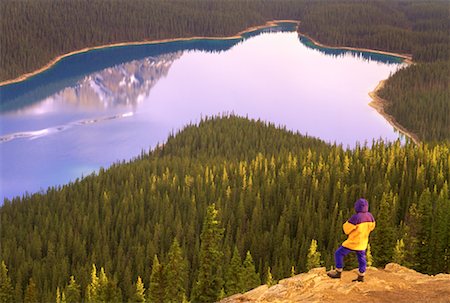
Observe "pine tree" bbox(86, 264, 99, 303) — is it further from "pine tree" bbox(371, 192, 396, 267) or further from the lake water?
the lake water

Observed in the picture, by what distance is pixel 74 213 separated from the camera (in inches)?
3506

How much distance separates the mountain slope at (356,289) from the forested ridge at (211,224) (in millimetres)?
28926

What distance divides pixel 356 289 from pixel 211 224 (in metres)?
38.7

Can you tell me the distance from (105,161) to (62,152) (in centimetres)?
1197

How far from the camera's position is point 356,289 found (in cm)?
2814

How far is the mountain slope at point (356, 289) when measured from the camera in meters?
27.3

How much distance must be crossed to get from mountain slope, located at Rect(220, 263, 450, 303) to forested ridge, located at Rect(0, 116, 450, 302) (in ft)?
94.9

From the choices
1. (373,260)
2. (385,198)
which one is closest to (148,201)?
(385,198)

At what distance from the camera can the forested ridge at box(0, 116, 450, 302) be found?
63000 mm

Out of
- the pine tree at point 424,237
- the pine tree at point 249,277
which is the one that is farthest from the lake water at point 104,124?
the pine tree at point 424,237

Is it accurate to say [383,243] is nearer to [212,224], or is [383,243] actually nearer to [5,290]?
[212,224]

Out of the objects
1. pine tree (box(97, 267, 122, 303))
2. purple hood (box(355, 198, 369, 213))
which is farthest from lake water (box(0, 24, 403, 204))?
purple hood (box(355, 198, 369, 213))

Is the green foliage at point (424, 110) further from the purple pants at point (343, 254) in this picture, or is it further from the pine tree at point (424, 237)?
the purple pants at point (343, 254)

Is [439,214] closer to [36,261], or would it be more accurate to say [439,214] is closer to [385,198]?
[385,198]
